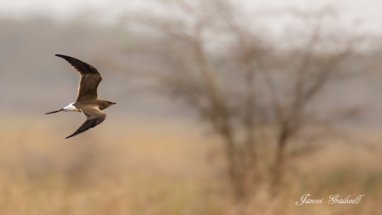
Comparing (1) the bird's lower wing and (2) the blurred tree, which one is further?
(2) the blurred tree

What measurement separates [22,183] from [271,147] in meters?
5.28

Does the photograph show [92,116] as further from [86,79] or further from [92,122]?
[86,79]

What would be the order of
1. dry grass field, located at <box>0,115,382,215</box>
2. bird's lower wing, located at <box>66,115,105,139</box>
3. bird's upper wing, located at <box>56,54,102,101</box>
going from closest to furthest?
1. bird's lower wing, located at <box>66,115,105,139</box>
2. bird's upper wing, located at <box>56,54,102,101</box>
3. dry grass field, located at <box>0,115,382,215</box>

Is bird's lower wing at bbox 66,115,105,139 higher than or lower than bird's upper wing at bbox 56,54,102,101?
lower

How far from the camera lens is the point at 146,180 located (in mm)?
17625

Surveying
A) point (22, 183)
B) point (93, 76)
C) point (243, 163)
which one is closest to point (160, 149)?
point (243, 163)

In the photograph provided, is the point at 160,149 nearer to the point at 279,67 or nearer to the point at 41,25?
the point at 279,67

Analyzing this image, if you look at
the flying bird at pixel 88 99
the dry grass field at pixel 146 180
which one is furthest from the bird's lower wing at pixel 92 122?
the dry grass field at pixel 146 180

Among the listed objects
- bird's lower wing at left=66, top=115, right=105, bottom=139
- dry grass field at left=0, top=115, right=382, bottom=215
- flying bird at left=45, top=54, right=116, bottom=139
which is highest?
flying bird at left=45, top=54, right=116, bottom=139

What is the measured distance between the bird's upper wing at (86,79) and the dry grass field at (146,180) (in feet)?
23.7

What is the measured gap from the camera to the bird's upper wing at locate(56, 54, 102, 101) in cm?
200

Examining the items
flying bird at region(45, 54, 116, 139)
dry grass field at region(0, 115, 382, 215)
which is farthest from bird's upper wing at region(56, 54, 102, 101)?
dry grass field at region(0, 115, 382, 215)

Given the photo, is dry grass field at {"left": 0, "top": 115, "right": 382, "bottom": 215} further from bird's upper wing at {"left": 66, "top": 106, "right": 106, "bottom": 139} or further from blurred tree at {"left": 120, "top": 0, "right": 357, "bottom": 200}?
bird's upper wing at {"left": 66, "top": 106, "right": 106, "bottom": 139}

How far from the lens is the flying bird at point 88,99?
1.88m
